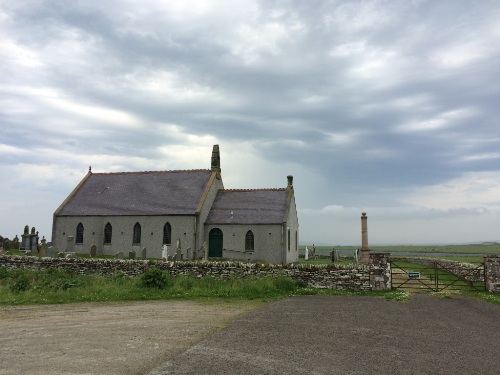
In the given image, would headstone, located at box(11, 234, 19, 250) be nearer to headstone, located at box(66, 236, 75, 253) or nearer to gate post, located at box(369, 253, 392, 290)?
headstone, located at box(66, 236, 75, 253)

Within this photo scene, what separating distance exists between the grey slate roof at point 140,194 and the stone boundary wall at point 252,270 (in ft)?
33.5

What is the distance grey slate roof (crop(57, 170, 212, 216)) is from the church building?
0.25 ft

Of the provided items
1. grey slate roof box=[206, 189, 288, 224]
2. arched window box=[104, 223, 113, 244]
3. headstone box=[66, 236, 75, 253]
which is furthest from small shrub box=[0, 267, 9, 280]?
grey slate roof box=[206, 189, 288, 224]

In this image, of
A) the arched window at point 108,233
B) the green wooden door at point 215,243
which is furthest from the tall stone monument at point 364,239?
the arched window at point 108,233

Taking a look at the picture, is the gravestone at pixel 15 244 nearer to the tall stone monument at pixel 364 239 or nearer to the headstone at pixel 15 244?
the headstone at pixel 15 244

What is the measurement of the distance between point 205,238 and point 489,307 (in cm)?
2322

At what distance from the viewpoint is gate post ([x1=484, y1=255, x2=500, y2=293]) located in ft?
63.3

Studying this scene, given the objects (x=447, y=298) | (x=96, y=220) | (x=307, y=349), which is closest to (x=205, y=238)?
(x=96, y=220)

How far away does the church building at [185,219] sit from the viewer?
33.1 metres

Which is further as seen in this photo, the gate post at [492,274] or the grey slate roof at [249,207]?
the grey slate roof at [249,207]

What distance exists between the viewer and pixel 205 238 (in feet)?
113

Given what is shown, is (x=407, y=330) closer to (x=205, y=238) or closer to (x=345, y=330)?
(x=345, y=330)

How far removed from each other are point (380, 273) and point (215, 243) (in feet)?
57.4

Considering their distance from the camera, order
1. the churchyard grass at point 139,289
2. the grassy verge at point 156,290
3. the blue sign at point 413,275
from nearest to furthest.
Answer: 1. the grassy verge at point 156,290
2. the churchyard grass at point 139,289
3. the blue sign at point 413,275
